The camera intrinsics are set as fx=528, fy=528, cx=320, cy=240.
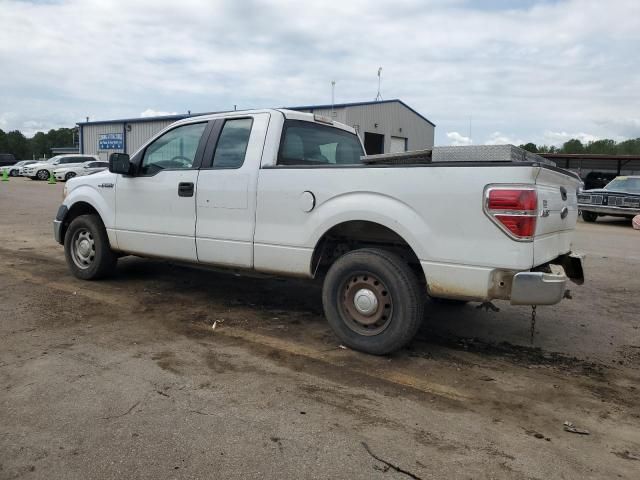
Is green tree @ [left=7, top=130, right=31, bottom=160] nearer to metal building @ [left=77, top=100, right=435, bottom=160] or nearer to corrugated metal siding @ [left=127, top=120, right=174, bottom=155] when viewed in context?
metal building @ [left=77, top=100, right=435, bottom=160]

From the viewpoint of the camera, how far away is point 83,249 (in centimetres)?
642

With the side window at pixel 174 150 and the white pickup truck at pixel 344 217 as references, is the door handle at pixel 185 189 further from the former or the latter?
the side window at pixel 174 150

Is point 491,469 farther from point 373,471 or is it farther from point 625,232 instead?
point 625,232

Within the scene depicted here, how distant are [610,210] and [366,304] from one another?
1455 cm

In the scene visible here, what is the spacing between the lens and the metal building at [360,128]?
2889 centimetres

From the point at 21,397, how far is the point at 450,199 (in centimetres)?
313

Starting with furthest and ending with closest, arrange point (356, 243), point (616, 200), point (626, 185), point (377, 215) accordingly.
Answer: point (626, 185), point (616, 200), point (356, 243), point (377, 215)

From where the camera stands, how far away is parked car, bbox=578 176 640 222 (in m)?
15.7

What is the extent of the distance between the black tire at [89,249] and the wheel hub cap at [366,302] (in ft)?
11.4

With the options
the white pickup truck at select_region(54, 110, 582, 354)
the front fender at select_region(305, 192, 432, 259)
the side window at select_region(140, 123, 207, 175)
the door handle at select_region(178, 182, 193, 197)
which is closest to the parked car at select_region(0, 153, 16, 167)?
the white pickup truck at select_region(54, 110, 582, 354)

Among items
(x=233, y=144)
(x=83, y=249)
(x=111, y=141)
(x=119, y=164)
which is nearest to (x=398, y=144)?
(x=111, y=141)

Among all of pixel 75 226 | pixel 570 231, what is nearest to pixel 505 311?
pixel 570 231

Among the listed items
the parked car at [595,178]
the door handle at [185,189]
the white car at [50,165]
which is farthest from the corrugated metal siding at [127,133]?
the door handle at [185,189]

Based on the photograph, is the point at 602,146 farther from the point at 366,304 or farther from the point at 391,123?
the point at 366,304
